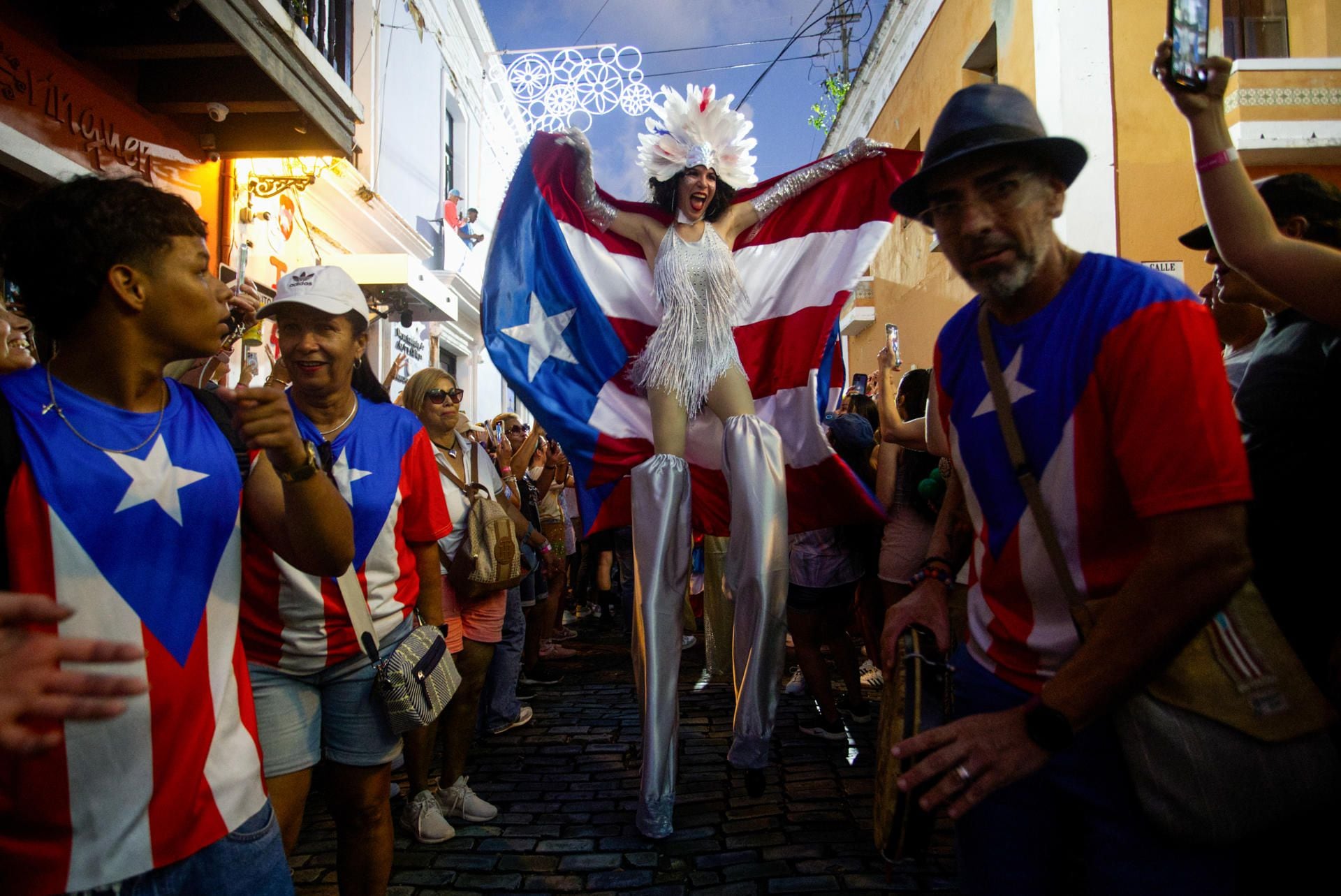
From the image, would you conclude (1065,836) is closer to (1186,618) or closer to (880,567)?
(1186,618)

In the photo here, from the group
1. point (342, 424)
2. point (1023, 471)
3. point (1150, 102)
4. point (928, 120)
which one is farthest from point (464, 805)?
point (928, 120)

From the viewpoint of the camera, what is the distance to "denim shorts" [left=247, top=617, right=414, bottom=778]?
2162 mm

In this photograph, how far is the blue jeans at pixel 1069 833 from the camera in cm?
128

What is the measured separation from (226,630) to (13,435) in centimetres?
49

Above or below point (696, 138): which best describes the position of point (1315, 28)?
above

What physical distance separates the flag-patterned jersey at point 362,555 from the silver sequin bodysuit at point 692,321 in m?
1.08

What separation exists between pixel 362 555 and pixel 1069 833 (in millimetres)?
1896

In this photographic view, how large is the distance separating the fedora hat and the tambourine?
89 centimetres

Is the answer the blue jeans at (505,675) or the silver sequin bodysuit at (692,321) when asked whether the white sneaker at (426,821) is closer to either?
the blue jeans at (505,675)

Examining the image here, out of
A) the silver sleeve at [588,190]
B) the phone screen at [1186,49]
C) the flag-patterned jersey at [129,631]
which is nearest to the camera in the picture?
the flag-patterned jersey at [129,631]

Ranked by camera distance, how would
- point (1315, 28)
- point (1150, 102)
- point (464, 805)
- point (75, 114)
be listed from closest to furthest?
point (464, 805)
point (75, 114)
point (1315, 28)
point (1150, 102)

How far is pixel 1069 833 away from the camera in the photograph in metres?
1.47

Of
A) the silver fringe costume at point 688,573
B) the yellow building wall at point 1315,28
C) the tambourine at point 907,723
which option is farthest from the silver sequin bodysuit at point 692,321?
the yellow building wall at point 1315,28

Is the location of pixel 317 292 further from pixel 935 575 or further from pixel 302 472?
pixel 935 575
